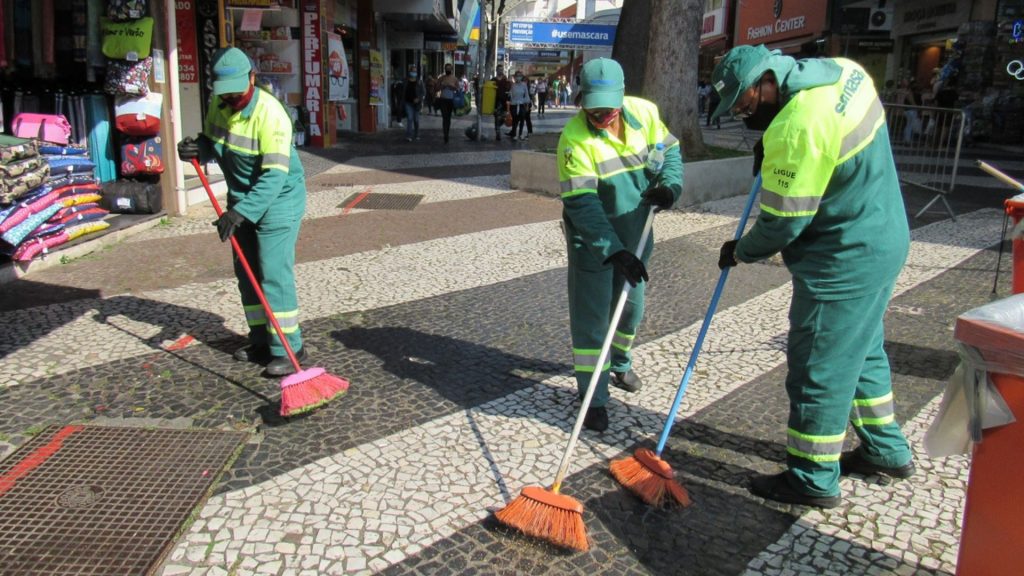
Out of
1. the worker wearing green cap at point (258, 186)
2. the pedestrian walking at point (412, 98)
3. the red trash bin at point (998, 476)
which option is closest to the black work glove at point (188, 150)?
the worker wearing green cap at point (258, 186)

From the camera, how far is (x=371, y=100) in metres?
19.2

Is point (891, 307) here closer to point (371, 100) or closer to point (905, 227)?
point (905, 227)

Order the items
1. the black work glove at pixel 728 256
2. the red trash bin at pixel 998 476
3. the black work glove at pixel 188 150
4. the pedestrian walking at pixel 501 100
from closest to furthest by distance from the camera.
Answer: the red trash bin at pixel 998 476, the black work glove at pixel 728 256, the black work glove at pixel 188 150, the pedestrian walking at pixel 501 100

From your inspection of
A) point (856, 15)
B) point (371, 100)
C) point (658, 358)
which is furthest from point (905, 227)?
point (856, 15)

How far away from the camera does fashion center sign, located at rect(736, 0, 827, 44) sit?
28.4 metres

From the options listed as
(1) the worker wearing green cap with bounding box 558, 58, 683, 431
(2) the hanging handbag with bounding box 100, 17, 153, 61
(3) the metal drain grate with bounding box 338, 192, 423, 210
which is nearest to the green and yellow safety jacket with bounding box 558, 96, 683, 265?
(1) the worker wearing green cap with bounding box 558, 58, 683, 431

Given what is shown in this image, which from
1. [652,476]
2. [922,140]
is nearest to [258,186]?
[652,476]

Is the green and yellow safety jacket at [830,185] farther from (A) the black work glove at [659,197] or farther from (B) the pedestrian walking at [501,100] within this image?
(B) the pedestrian walking at [501,100]

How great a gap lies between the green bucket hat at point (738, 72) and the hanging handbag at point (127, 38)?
656 centimetres

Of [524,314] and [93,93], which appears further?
[93,93]

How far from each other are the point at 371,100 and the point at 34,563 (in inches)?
690

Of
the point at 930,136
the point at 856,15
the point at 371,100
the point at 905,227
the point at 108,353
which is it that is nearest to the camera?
the point at 905,227

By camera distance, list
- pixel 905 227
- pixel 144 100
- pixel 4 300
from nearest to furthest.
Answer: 1. pixel 905 227
2. pixel 4 300
3. pixel 144 100

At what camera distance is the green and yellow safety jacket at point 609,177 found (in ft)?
11.6
